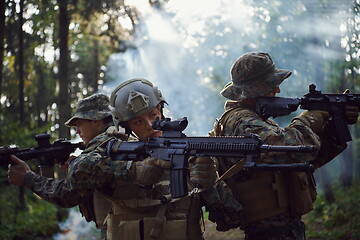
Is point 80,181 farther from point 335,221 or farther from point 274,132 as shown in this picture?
point 335,221

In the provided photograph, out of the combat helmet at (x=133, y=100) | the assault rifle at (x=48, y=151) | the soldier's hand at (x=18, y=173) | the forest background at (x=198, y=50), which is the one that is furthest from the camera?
the forest background at (x=198, y=50)

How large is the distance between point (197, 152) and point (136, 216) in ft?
2.57

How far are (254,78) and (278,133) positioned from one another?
2.29 feet

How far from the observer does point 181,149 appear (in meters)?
3.71

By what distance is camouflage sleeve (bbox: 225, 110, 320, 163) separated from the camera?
387 cm

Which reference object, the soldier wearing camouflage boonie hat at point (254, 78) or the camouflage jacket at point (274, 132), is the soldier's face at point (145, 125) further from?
the soldier wearing camouflage boonie hat at point (254, 78)

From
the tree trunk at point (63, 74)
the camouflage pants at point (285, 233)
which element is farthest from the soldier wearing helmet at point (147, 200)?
the tree trunk at point (63, 74)

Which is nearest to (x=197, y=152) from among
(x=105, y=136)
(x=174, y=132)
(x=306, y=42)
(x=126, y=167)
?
(x=174, y=132)

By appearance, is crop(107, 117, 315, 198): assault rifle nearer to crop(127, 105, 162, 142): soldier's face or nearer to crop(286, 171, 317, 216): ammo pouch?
crop(127, 105, 162, 142): soldier's face

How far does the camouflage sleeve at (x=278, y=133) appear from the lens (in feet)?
12.7

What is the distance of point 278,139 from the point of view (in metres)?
3.87

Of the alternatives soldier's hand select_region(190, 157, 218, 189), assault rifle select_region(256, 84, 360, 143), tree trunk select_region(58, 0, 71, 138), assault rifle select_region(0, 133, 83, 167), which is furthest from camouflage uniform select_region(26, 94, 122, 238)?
tree trunk select_region(58, 0, 71, 138)

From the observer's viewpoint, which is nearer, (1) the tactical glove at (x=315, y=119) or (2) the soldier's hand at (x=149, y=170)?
(2) the soldier's hand at (x=149, y=170)

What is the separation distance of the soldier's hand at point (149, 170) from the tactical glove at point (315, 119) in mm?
1246
